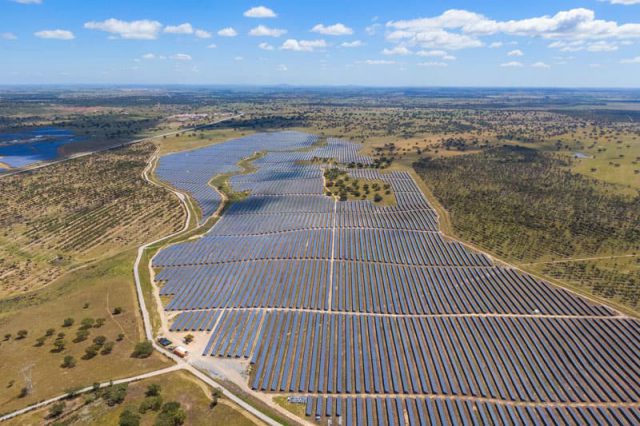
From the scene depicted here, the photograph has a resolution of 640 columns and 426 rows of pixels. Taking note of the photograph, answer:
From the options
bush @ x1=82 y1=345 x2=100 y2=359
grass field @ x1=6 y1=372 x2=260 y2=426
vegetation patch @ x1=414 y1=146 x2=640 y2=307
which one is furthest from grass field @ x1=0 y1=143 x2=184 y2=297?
vegetation patch @ x1=414 y1=146 x2=640 y2=307

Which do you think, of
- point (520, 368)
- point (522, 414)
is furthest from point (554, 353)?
point (522, 414)

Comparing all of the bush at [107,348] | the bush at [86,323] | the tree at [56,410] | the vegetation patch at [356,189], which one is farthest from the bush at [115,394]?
the vegetation patch at [356,189]

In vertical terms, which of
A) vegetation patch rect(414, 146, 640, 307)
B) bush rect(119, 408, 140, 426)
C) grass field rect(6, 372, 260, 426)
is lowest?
grass field rect(6, 372, 260, 426)

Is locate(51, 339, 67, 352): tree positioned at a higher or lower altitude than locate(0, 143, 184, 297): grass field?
lower

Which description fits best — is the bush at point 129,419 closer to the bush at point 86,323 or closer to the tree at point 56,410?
the tree at point 56,410

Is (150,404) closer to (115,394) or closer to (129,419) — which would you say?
(129,419)

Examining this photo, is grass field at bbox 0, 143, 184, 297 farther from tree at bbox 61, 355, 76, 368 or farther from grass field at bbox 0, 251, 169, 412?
tree at bbox 61, 355, 76, 368
